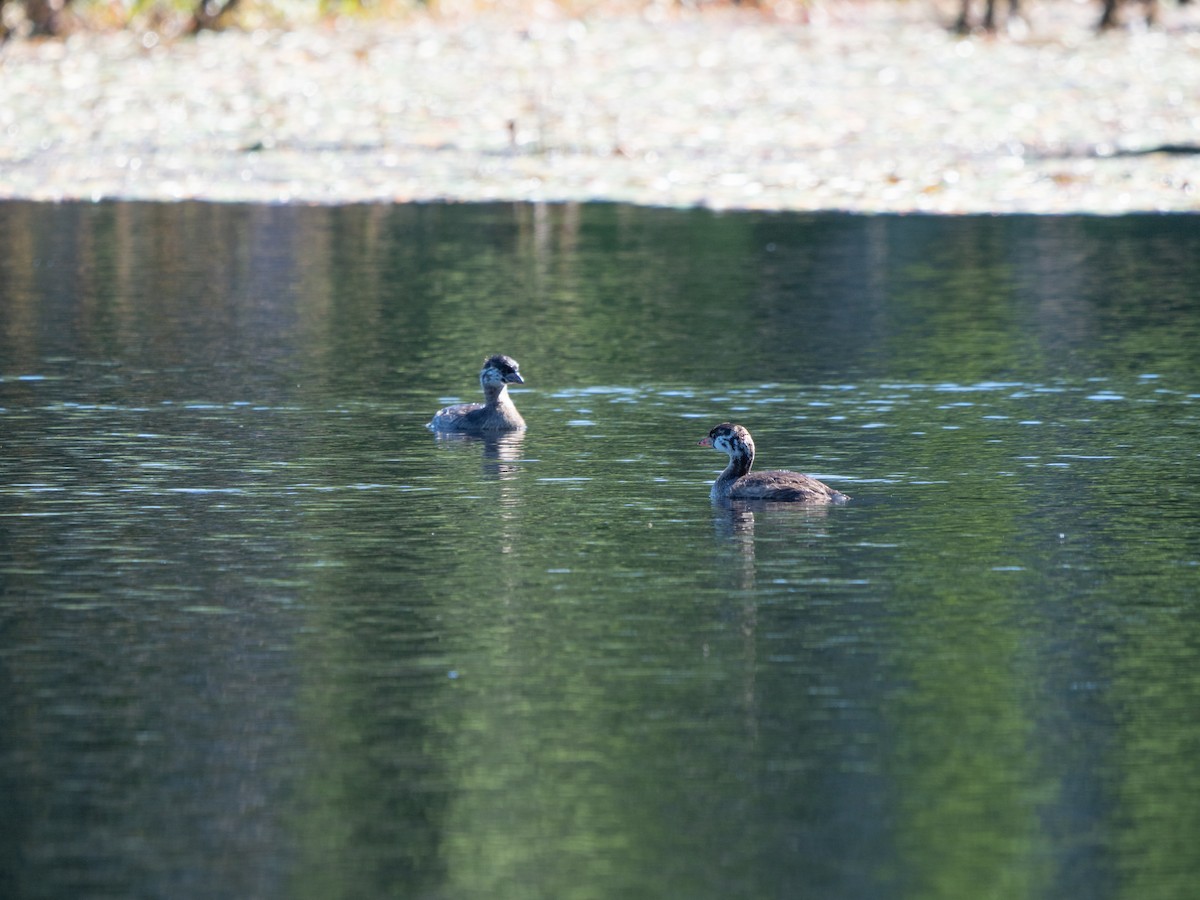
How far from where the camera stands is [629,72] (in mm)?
43656

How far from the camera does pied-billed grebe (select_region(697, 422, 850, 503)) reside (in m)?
15.1

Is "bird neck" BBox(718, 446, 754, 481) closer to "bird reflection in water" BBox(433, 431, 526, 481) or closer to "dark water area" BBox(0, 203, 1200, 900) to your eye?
"dark water area" BBox(0, 203, 1200, 900)

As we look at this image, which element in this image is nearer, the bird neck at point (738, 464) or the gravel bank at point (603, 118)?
the bird neck at point (738, 464)

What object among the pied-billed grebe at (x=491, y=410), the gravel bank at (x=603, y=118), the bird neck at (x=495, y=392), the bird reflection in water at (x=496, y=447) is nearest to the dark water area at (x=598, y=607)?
the bird reflection in water at (x=496, y=447)

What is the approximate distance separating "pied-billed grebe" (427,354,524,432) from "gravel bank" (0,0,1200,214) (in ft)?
52.0

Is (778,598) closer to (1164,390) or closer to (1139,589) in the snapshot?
(1139,589)

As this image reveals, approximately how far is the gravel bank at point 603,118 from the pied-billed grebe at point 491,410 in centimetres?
1585

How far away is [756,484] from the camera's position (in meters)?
15.1

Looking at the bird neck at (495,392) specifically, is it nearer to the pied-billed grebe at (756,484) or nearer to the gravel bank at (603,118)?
the pied-billed grebe at (756,484)

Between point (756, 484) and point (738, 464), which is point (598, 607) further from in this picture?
point (738, 464)

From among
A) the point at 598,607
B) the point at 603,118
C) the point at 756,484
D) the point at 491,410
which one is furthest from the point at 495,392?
the point at 603,118

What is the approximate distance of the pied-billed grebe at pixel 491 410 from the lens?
18.1 metres

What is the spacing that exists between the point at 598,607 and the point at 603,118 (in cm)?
2817

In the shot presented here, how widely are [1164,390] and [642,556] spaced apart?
24.7 ft
